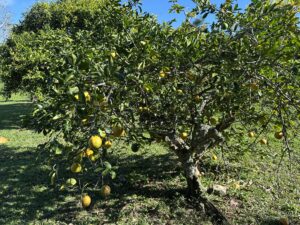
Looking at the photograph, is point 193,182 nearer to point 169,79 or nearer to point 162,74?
point 169,79

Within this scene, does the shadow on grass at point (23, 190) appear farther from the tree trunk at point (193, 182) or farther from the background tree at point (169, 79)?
the tree trunk at point (193, 182)

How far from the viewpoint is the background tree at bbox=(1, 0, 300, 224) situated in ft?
6.72

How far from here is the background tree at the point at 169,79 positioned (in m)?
2.05

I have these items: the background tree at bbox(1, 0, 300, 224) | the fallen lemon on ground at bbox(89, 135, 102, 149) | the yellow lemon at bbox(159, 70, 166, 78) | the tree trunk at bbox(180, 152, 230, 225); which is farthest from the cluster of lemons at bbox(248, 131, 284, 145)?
the fallen lemon on ground at bbox(89, 135, 102, 149)

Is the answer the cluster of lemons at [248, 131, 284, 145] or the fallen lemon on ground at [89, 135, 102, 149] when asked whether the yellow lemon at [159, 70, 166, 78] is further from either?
the cluster of lemons at [248, 131, 284, 145]

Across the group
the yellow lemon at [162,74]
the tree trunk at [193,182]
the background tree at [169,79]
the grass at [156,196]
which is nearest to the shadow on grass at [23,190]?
the grass at [156,196]

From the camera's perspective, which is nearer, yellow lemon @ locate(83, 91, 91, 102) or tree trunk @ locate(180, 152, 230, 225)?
yellow lemon @ locate(83, 91, 91, 102)

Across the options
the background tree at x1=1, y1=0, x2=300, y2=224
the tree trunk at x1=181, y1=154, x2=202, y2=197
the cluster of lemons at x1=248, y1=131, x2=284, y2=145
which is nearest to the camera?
the background tree at x1=1, y1=0, x2=300, y2=224

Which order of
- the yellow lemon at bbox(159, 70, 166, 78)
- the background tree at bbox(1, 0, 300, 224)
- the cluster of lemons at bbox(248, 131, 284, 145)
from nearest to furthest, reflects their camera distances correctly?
1. the background tree at bbox(1, 0, 300, 224)
2. the yellow lemon at bbox(159, 70, 166, 78)
3. the cluster of lemons at bbox(248, 131, 284, 145)

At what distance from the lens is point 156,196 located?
4.41m

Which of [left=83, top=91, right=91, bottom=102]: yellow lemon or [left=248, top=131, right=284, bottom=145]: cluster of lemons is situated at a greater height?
[left=248, top=131, right=284, bottom=145]: cluster of lemons

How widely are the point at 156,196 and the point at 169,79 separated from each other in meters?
1.89

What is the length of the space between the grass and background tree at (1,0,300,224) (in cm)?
45

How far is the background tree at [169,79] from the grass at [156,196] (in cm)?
45
